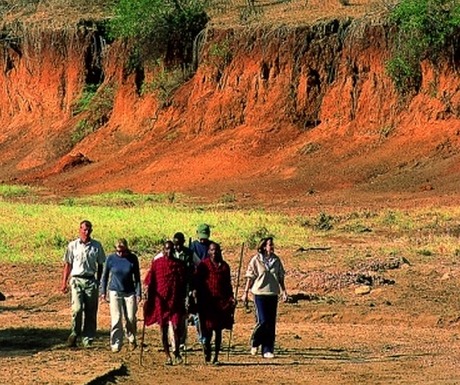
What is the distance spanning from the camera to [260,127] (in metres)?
53.0

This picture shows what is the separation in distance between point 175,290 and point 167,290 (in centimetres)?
9

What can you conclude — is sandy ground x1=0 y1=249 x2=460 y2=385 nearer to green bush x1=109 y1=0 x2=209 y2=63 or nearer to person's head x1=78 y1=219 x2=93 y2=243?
person's head x1=78 y1=219 x2=93 y2=243

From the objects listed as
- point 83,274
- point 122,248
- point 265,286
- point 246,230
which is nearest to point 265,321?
point 265,286

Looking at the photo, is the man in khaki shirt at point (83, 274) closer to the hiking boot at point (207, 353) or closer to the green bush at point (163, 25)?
the hiking boot at point (207, 353)

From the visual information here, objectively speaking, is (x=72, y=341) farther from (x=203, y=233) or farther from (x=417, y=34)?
(x=417, y=34)

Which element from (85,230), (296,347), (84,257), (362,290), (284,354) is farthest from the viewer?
(362,290)

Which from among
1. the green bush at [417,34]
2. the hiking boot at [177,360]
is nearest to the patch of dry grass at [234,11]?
the green bush at [417,34]

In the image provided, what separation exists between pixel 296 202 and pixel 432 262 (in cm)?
1678

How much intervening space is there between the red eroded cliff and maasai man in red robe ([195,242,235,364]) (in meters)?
26.1

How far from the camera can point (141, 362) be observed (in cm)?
1517

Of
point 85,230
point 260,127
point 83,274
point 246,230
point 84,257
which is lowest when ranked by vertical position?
point 246,230

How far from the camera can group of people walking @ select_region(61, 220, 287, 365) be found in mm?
15039

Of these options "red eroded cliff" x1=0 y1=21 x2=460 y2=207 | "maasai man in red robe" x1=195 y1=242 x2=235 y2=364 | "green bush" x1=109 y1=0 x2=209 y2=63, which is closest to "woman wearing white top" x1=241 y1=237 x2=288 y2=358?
"maasai man in red robe" x1=195 y1=242 x2=235 y2=364

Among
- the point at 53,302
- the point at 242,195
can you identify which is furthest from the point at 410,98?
the point at 53,302
